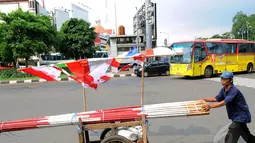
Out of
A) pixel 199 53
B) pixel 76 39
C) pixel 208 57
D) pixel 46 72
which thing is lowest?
pixel 46 72

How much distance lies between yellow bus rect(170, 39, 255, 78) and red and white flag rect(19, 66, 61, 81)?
36.8ft

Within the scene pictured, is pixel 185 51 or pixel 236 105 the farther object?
pixel 185 51

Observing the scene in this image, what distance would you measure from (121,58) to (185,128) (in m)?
2.24

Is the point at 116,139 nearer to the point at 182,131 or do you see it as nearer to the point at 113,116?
the point at 113,116

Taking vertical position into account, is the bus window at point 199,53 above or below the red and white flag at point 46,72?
above

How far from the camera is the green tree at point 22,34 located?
63.7ft

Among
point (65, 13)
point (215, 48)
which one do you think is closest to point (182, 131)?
point (215, 48)

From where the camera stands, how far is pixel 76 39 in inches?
1264

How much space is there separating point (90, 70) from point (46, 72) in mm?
687

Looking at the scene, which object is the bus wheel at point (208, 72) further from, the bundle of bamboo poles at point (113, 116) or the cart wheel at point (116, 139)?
the cart wheel at point (116, 139)

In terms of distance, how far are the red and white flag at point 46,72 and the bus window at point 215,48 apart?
1355 cm

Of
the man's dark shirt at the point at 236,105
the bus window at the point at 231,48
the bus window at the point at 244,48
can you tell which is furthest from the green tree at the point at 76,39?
the man's dark shirt at the point at 236,105

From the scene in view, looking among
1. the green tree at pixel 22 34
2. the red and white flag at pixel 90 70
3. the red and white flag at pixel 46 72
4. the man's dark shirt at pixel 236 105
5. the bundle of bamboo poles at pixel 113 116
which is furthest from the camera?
the green tree at pixel 22 34

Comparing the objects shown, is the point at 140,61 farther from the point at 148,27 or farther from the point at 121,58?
the point at 148,27
